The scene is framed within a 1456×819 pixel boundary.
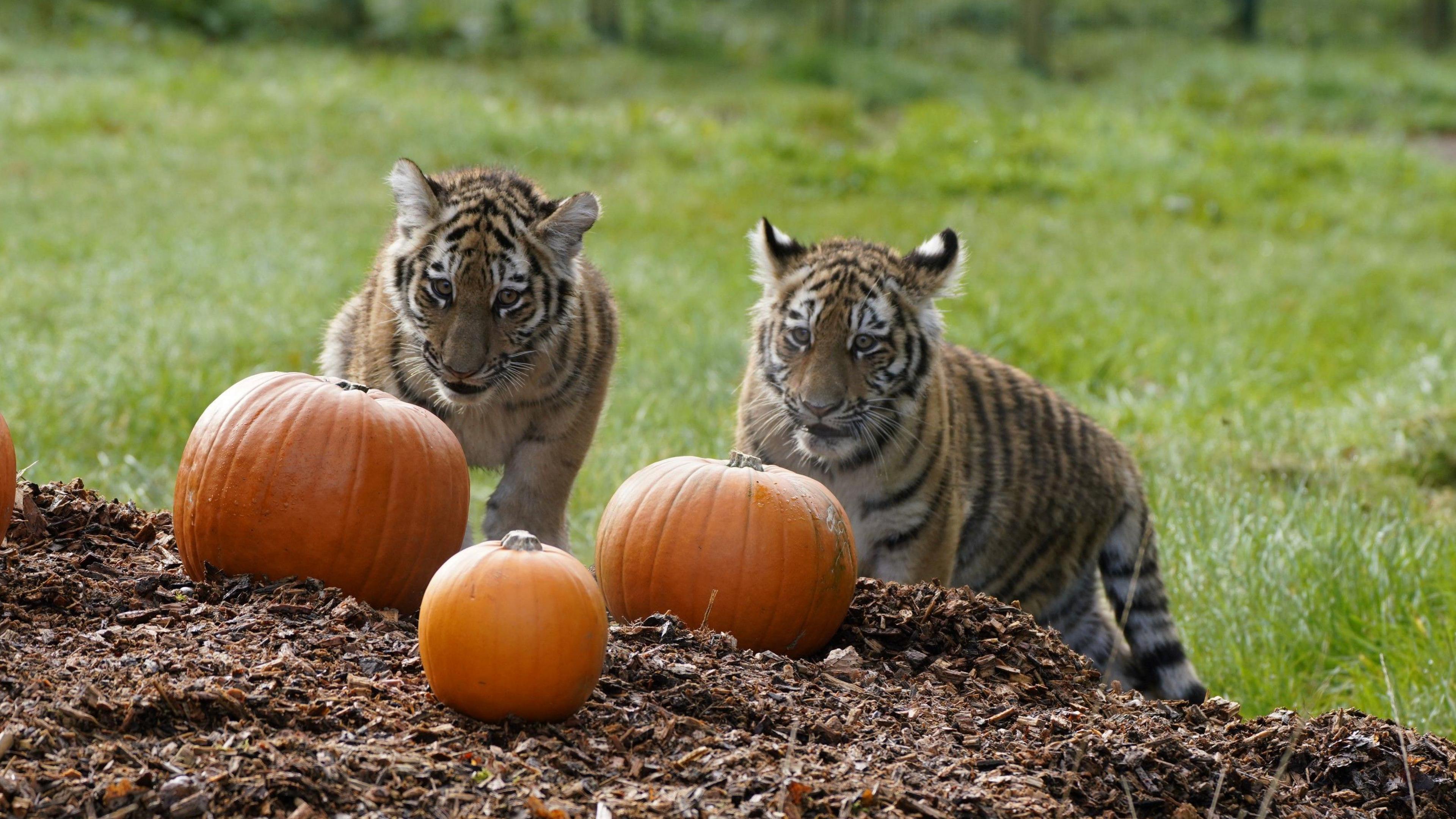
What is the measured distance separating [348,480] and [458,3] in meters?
25.6

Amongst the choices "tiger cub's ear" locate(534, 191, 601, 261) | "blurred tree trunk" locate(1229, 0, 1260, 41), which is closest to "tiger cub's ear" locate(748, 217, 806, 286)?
"tiger cub's ear" locate(534, 191, 601, 261)

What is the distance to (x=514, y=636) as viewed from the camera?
9.64 ft

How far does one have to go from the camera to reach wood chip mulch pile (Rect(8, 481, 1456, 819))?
2.54 meters

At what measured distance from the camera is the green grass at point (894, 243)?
5.84m

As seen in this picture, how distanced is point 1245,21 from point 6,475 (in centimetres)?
3581

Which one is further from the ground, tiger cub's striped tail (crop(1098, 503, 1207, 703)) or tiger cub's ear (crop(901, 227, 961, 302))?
tiger cub's ear (crop(901, 227, 961, 302))

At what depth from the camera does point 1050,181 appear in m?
15.8

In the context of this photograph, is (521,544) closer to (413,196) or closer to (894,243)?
(413,196)

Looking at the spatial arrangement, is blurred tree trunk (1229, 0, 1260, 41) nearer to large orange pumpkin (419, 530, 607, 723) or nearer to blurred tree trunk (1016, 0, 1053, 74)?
blurred tree trunk (1016, 0, 1053, 74)

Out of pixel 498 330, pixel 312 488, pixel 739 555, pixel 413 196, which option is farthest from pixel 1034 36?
pixel 312 488

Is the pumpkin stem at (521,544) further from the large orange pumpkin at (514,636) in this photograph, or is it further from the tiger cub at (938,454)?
the tiger cub at (938,454)

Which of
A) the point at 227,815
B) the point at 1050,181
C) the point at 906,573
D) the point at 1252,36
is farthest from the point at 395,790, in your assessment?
the point at 1252,36

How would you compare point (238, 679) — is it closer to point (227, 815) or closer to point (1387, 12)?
point (227, 815)

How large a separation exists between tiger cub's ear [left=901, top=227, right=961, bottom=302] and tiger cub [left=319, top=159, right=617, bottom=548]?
123 cm
